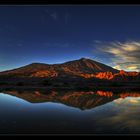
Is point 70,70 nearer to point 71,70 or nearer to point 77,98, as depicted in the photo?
point 71,70

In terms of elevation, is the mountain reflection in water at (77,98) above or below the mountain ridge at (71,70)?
below

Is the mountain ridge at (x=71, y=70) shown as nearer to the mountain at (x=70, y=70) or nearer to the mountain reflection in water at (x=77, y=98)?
the mountain at (x=70, y=70)

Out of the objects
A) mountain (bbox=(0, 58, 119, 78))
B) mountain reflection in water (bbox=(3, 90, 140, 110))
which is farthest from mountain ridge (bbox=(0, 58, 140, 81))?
mountain reflection in water (bbox=(3, 90, 140, 110))

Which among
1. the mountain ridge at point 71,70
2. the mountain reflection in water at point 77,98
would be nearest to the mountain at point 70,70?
the mountain ridge at point 71,70

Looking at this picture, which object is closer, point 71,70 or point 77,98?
point 77,98

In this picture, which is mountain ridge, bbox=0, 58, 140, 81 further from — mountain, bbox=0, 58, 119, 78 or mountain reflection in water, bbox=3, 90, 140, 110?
mountain reflection in water, bbox=3, 90, 140, 110

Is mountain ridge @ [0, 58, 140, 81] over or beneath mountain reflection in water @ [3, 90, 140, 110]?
over

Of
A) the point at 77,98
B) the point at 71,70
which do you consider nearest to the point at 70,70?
the point at 71,70

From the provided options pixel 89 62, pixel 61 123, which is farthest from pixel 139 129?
pixel 89 62
